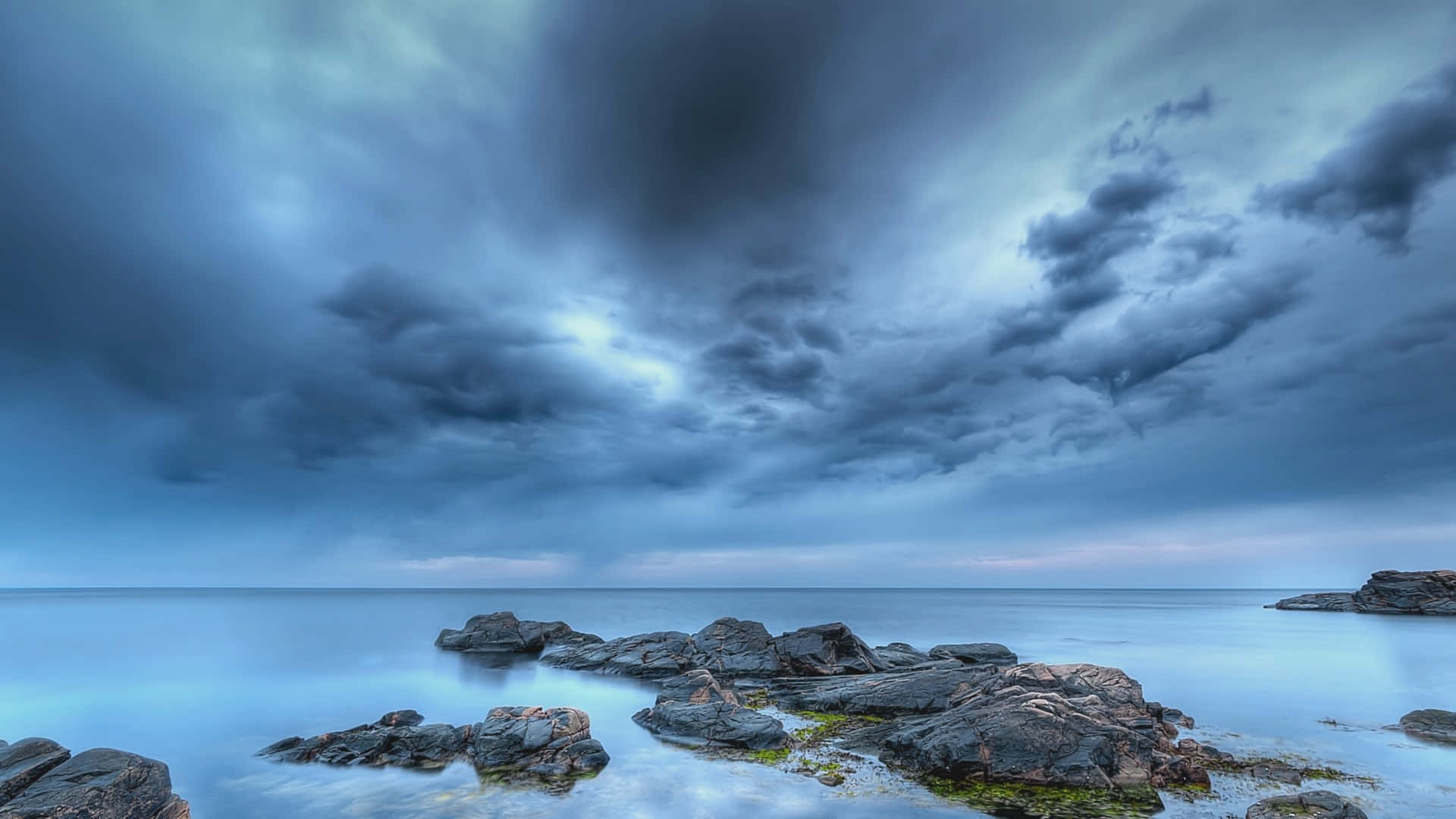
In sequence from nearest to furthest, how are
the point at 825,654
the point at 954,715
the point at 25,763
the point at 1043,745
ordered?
the point at 25,763
the point at 1043,745
the point at 954,715
the point at 825,654

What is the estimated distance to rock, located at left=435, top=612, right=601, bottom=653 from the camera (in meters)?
70.2

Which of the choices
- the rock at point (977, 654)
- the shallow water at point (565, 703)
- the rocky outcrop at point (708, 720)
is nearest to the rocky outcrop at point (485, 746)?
the shallow water at point (565, 703)

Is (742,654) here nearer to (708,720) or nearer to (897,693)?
(897,693)

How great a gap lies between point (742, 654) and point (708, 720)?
59.9 ft

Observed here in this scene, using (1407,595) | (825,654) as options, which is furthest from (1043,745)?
(1407,595)

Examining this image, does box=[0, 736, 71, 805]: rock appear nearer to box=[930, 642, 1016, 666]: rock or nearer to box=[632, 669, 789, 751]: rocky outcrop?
box=[632, 669, 789, 751]: rocky outcrop

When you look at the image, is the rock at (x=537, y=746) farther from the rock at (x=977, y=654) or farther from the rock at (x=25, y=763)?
the rock at (x=977, y=654)

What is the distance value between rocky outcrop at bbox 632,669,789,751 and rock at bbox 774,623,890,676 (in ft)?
34.9

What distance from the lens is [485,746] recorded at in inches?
961

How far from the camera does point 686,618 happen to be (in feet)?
402

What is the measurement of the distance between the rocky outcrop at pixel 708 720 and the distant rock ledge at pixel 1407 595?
14711 cm

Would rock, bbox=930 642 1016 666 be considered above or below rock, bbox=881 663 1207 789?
below

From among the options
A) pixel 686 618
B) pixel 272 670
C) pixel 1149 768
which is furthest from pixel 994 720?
pixel 686 618

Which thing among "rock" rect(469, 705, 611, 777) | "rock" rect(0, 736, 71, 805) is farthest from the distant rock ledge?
"rock" rect(0, 736, 71, 805)
